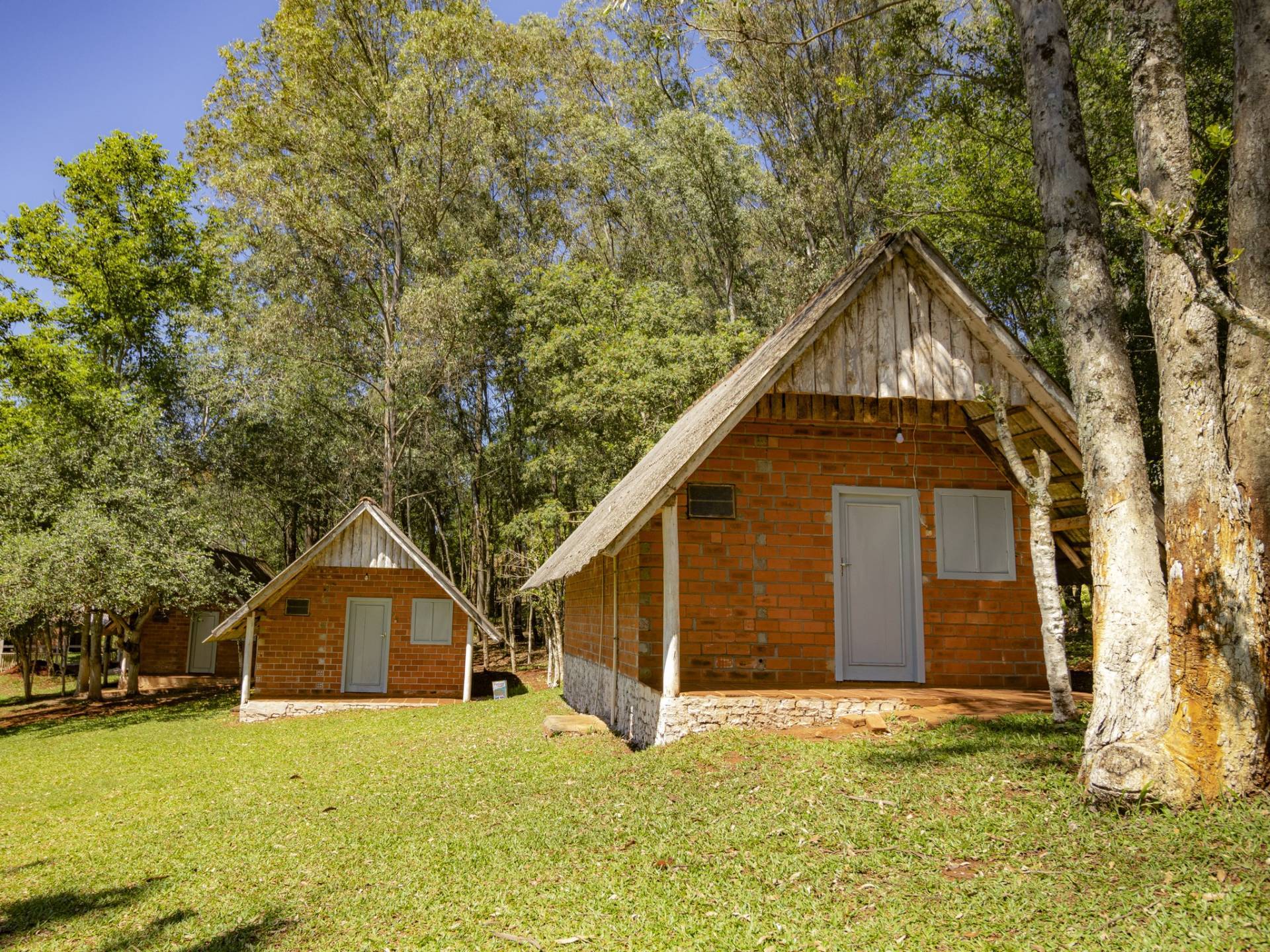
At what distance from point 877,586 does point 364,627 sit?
1326 cm

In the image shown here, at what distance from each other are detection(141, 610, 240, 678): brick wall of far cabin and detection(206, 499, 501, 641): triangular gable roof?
8306mm

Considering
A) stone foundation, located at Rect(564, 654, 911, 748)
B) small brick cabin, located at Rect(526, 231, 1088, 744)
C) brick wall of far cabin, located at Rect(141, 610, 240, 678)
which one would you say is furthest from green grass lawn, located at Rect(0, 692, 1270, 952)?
brick wall of far cabin, located at Rect(141, 610, 240, 678)

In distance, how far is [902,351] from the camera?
8.38 metres

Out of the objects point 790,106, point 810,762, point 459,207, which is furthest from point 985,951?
point 459,207

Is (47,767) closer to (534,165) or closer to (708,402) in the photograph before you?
(708,402)

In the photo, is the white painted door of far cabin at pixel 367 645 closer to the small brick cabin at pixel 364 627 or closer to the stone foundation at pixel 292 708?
the small brick cabin at pixel 364 627

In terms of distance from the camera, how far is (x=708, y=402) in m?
11.4

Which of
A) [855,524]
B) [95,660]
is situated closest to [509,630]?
[95,660]

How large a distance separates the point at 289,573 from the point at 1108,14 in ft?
59.3

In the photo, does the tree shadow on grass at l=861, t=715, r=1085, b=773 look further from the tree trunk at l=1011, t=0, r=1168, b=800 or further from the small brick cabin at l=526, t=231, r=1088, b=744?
the small brick cabin at l=526, t=231, r=1088, b=744

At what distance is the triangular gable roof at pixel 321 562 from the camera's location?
55.1 feet

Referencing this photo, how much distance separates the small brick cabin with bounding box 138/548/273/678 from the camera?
24.7 meters

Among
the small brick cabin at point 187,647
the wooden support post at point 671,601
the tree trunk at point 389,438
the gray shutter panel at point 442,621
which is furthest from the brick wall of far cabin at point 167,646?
the wooden support post at point 671,601

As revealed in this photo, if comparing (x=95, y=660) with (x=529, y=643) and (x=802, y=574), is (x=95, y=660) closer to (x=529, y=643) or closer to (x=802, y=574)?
(x=529, y=643)
